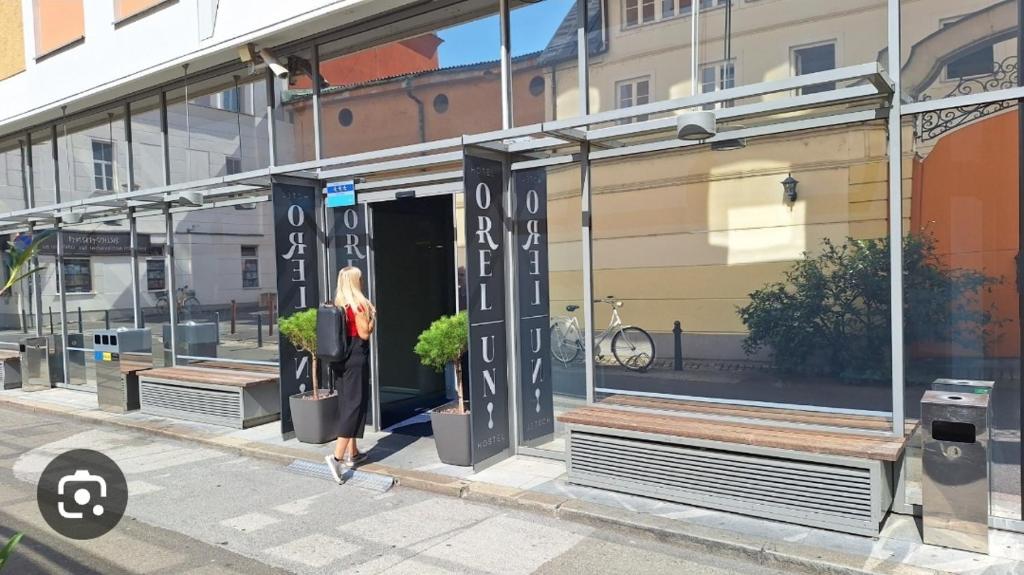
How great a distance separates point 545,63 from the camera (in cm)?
650

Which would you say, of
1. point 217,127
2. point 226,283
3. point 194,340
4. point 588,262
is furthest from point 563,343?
point 217,127

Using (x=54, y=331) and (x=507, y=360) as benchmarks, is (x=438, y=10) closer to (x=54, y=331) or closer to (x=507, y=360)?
(x=507, y=360)

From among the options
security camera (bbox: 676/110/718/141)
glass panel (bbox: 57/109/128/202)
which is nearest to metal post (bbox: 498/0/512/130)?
security camera (bbox: 676/110/718/141)

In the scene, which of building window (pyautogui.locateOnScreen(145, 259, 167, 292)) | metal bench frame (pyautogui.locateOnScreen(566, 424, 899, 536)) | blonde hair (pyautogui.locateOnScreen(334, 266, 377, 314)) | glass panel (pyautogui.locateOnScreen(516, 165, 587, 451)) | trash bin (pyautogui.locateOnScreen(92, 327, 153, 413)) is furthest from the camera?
building window (pyautogui.locateOnScreen(145, 259, 167, 292))

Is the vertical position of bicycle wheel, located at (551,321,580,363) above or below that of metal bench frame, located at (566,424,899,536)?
above

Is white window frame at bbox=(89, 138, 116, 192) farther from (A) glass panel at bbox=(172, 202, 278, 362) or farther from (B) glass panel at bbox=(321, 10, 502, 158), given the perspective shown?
(B) glass panel at bbox=(321, 10, 502, 158)

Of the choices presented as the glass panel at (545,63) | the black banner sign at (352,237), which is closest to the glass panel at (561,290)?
the glass panel at (545,63)

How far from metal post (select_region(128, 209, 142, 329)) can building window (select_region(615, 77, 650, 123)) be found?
24.4ft

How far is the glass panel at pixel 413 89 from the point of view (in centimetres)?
689

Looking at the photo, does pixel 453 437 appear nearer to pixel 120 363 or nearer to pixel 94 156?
pixel 120 363

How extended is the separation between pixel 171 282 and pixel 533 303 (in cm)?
563

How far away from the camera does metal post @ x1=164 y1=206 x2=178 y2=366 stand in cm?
973

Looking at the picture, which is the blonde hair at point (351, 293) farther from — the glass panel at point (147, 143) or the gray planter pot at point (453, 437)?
the glass panel at point (147, 143)

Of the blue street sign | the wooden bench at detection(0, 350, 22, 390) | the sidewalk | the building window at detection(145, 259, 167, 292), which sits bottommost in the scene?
the sidewalk
